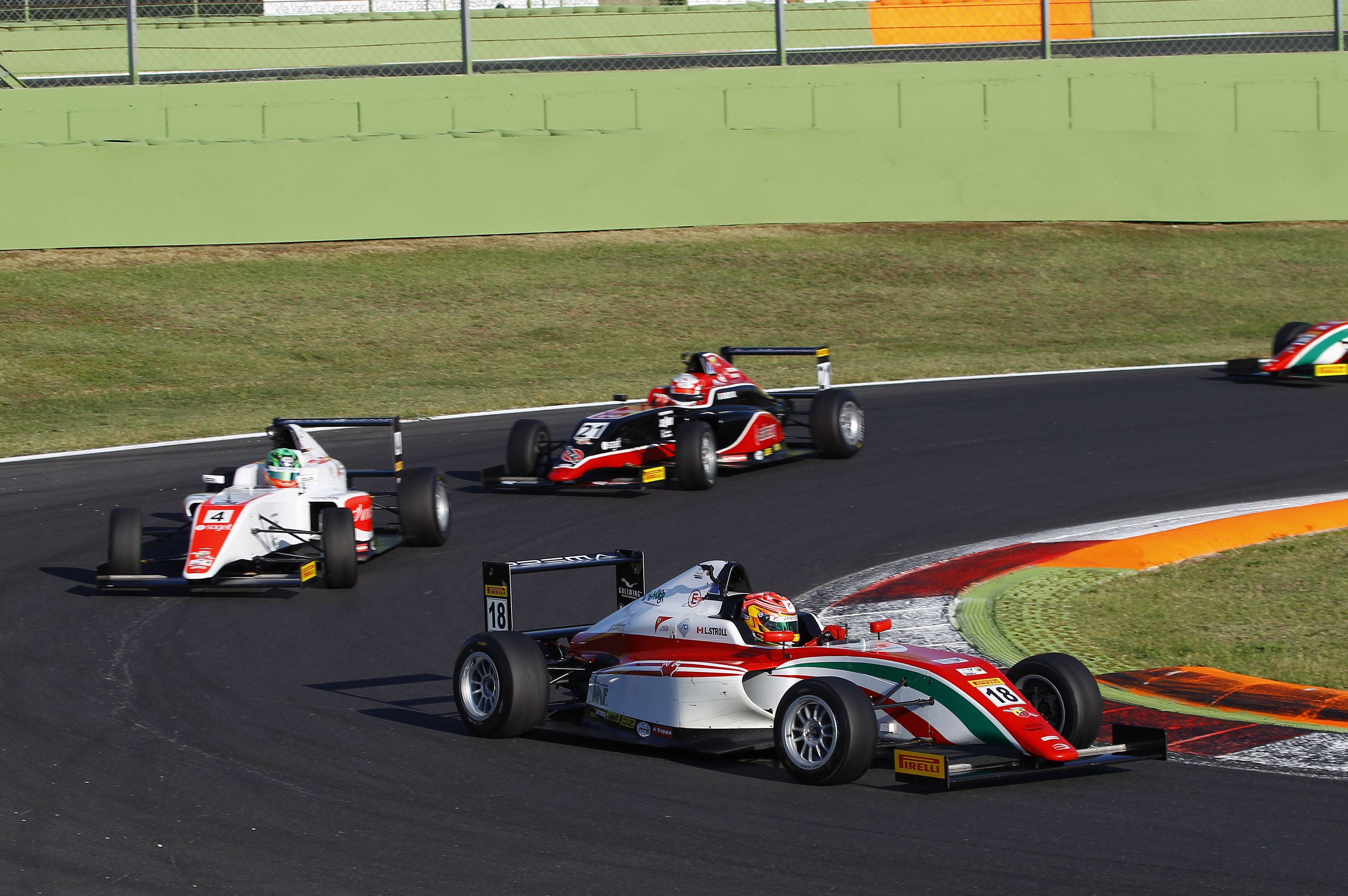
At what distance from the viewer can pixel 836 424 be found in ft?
52.7

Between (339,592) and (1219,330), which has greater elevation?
(1219,330)

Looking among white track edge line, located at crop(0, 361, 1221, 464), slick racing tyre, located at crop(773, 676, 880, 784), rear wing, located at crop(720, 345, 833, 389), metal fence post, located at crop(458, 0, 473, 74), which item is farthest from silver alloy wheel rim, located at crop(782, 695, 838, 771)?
metal fence post, located at crop(458, 0, 473, 74)

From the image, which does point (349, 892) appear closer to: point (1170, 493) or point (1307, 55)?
point (1170, 493)

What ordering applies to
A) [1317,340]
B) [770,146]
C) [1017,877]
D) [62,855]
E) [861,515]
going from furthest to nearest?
[770,146]
[1317,340]
[861,515]
[62,855]
[1017,877]

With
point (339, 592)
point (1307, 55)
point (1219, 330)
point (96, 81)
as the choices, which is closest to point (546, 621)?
point (339, 592)

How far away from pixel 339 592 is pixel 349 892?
18.6ft

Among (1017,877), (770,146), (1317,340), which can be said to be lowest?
(1017,877)

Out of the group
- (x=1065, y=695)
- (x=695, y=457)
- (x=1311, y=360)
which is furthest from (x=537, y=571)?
(x=1311, y=360)

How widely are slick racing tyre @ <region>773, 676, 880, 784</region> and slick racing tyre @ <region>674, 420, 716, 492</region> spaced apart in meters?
7.65

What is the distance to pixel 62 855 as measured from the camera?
248 inches

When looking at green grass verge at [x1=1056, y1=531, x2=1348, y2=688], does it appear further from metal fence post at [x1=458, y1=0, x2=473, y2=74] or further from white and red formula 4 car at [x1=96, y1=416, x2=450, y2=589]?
metal fence post at [x1=458, y1=0, x2=473, y2=74]

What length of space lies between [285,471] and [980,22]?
69.0 ft

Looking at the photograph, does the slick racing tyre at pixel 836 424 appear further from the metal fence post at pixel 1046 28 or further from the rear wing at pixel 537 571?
the metal fence post at pixel 1046 28

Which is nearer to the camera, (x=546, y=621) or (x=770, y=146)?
(x=546, y=621)
